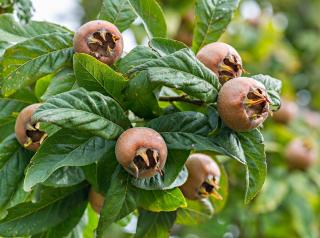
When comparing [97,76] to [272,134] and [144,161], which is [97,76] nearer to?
[144,161]

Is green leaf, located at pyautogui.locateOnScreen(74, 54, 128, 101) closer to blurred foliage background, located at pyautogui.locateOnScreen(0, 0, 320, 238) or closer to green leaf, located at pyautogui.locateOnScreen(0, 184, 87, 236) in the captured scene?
green leaf, located at pyautogui.locateOnScreen(0, 184, 87, 236)

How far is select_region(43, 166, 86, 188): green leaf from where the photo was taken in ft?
6.49

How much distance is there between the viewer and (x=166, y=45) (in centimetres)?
195

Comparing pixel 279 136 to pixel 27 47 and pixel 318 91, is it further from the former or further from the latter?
pixel 27 47

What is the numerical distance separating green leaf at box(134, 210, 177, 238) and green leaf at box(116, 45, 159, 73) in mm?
523

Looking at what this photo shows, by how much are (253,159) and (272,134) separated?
246 centimetres

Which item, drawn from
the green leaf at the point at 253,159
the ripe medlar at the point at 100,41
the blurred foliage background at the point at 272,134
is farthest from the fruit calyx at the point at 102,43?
the blurred foliage background at the point at 272,134

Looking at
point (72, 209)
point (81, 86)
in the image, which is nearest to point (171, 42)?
point (81, 86)

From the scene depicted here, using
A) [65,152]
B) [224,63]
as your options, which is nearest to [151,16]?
[224,63]

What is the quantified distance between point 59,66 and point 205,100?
0.46 m

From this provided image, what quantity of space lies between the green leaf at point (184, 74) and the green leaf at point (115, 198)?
0.29 metres

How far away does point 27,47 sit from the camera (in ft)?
6.57

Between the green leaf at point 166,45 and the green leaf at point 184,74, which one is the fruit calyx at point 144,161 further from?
the green leaf at point 166,45

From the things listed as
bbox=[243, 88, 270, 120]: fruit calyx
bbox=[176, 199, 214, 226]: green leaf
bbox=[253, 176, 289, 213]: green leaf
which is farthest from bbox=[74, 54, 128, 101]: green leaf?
bbox=[253, 176, 289, 213]: green leaf
